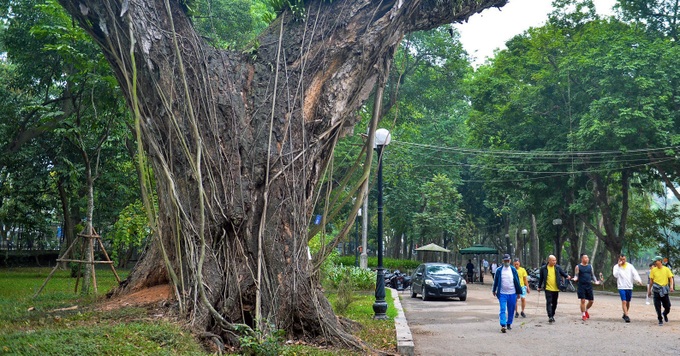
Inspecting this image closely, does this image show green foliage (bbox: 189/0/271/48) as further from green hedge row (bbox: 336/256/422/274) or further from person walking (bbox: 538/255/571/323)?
green hedge row (bbox: 336/256/422/274)

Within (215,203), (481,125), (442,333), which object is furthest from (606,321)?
(481,125)

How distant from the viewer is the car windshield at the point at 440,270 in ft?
76.3

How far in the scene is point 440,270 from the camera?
77.5 feet

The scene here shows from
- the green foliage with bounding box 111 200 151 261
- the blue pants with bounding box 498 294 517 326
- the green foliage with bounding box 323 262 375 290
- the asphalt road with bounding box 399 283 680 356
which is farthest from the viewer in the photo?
the green foliage with bounding box 323 262 375 290

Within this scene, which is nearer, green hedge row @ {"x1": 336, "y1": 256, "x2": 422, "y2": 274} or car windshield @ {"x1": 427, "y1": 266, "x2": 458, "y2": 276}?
car windshield @ {"x1": 427, "y1": 266, "x2": 458, "y2": 276}

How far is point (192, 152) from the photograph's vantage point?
772 cm

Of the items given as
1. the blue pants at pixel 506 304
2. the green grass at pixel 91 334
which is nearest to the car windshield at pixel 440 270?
the blue pants at pixel 506 304

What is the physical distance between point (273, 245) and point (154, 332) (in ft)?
6.31

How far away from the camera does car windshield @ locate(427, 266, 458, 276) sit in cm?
2325

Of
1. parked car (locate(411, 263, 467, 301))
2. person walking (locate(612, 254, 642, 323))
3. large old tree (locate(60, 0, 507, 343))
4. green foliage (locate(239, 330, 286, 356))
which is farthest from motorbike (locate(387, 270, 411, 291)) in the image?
green foliage (locate(239, 330, 286, 356))

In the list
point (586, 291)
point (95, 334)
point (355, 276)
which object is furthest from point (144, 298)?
point (355, 276)

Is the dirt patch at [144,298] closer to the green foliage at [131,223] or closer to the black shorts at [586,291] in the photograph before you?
the black shorts at [586,291]

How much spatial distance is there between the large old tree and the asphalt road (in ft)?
9.69

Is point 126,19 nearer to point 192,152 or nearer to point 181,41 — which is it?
point 181,41
